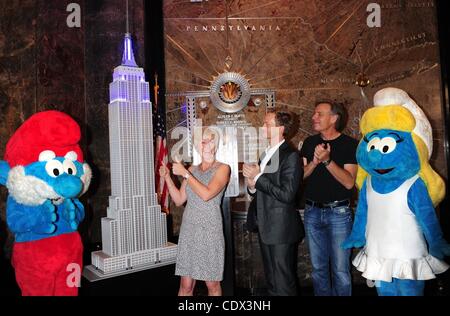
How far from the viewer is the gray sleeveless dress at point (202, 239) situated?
6.93 ft

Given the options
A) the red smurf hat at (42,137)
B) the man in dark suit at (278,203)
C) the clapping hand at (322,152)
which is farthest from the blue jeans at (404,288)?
the red smurf hat at (42,137)

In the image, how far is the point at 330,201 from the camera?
7.59ft

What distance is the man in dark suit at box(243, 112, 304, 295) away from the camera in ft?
6.77

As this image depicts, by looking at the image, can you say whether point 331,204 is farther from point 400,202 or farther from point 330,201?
point 400,202

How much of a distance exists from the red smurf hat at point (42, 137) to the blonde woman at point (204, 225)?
69 centimetres

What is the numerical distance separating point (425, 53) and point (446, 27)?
445 mm

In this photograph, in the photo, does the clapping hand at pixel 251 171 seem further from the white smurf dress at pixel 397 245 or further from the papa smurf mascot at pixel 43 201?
the papa smurf mascot at pixel 43 201

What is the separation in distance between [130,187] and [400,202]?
8.94ft

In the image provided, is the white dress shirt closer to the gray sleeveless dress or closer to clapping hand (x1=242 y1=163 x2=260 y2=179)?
clapping hand (x1=242 y1=163 x2=260 y2=179)

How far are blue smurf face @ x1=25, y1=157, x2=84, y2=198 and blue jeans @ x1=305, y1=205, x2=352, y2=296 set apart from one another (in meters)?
1.55

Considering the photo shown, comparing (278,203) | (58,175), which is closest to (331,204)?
(278,203)
